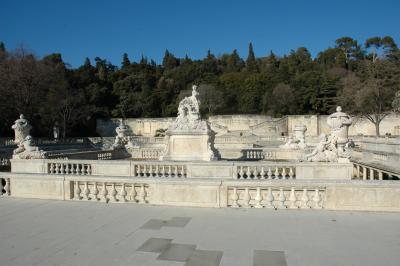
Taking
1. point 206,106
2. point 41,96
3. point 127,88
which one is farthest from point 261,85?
point 41,96

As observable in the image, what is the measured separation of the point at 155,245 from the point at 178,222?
1.07 meters

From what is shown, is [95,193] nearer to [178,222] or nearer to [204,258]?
[178,222]

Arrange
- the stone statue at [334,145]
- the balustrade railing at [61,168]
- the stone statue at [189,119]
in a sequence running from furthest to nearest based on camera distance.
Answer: the stone statue at [189,119] → the balustrade railing at [61,168] → the stone statue at [334,145]

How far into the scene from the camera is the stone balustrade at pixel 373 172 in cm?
1193

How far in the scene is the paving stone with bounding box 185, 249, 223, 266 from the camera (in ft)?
12.3

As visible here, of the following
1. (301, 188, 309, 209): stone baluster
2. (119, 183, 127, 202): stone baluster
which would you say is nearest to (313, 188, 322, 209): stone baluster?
(301, 188, 309, 209): stone baluster

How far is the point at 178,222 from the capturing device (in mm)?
5398

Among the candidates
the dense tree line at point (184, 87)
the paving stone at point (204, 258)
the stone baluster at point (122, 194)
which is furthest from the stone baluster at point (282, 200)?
the dense tree line at point (184, 87)

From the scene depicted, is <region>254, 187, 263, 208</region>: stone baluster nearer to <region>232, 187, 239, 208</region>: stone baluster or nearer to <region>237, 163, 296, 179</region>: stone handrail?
<region>232, 187, 239, 208</region>: stone baluster

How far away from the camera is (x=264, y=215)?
583 cm

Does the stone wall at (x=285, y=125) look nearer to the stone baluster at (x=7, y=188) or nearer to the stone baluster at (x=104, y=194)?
the stone baluster at (x=7, y=188)

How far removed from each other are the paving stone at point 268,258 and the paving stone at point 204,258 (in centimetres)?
46

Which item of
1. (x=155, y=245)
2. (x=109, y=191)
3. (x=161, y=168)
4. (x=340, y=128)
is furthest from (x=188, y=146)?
(x=155, y=245)

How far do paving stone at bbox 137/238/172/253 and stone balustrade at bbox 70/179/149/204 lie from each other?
2339mm
